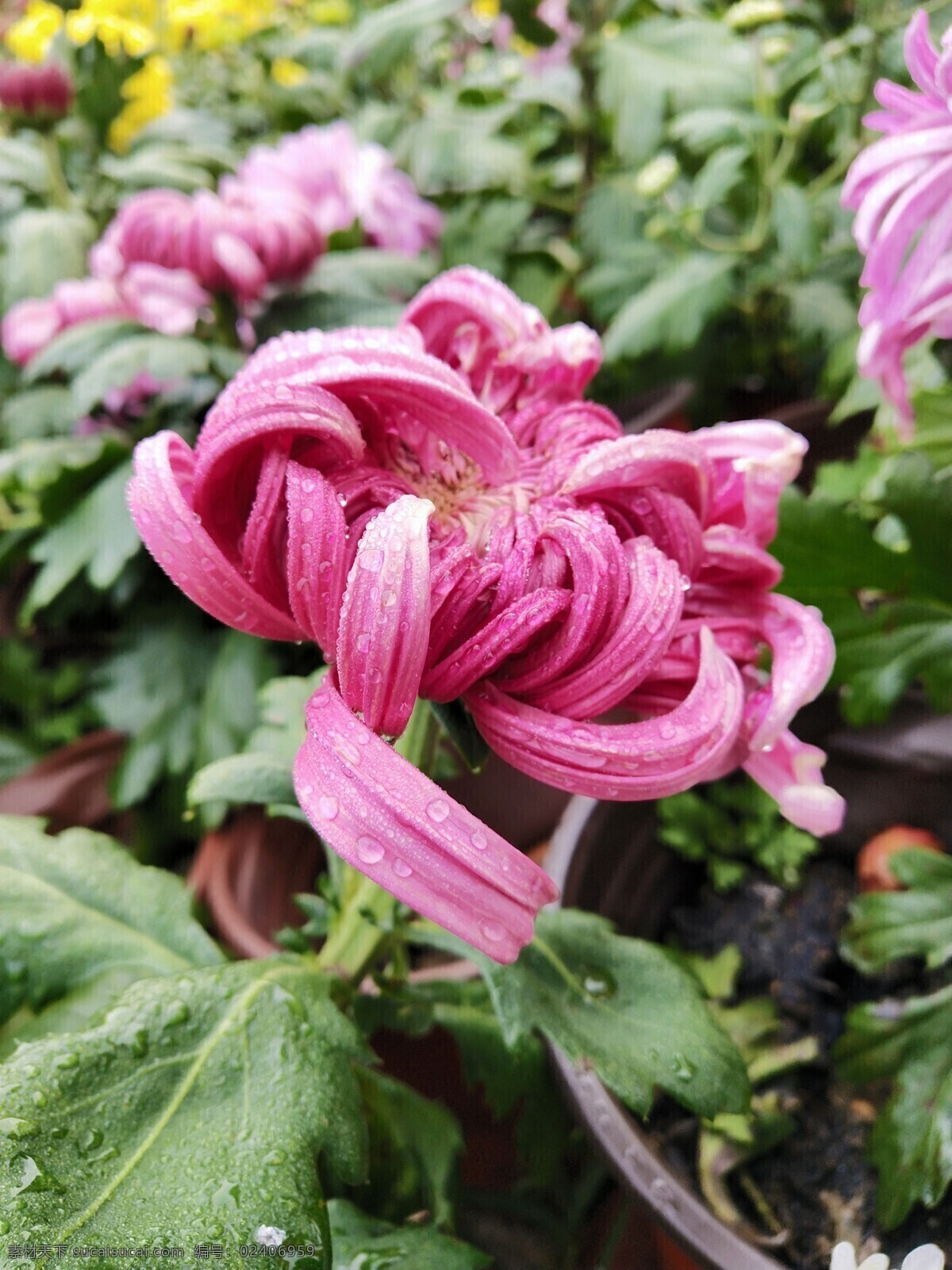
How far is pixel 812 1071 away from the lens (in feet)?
1.83

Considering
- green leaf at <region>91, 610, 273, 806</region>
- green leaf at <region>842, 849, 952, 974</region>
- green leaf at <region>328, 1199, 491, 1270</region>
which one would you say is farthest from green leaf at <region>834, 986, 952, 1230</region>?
green leaf at <region>91, 610, 273, 806</region>

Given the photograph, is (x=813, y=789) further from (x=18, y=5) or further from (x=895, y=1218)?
(x=18, y=5)

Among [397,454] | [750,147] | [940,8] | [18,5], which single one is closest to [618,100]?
[750,147]

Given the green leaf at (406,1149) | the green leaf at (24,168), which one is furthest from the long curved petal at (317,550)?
the green leaf at (24,168)

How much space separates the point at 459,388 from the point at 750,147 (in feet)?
1.86

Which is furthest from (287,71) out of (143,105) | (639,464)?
(639,464)

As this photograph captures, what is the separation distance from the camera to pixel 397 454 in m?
0.33

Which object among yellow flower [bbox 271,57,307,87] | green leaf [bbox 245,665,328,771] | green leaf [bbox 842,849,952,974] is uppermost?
yellow flower [bbox 271,57,307,87]

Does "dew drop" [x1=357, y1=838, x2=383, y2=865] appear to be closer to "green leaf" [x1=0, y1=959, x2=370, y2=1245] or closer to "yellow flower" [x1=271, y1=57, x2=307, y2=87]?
"green leaf" [x1=0, y1=959, x2=370, y2=1245]

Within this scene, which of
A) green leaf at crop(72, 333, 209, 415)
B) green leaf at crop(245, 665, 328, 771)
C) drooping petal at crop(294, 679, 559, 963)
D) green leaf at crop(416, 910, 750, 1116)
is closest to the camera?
drooping petal at crop(294, 679, 559, 963)

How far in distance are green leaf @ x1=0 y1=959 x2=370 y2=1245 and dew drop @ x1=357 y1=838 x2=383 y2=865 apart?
118 millimetres

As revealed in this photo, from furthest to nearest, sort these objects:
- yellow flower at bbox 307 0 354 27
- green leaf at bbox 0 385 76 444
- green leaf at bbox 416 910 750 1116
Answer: yellow flower at bbox 307 0 354 27 < green leaf at bbox 0 385 76 444 < green leaf at bbox 416 910 750 1116

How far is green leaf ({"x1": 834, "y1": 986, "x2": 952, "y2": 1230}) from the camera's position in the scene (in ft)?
1.41

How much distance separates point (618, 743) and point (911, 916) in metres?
0.29
